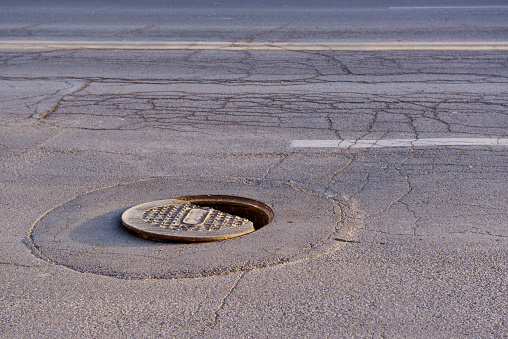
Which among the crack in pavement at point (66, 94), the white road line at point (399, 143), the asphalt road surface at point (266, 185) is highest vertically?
the crack in pavement at point (66, 94)

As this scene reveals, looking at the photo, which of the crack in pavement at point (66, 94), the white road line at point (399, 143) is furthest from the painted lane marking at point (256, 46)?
the white road line at point (399, 143)

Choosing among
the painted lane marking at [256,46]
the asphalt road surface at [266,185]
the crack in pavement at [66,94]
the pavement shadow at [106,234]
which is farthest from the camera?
the painted lane marking at [256,46]

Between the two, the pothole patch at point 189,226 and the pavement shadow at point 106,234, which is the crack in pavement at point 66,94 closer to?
the pothole patch at point 189,226

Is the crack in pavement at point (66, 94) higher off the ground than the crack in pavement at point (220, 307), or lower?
higher

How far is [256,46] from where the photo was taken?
41.7 feet

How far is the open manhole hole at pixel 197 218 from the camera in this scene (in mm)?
3947

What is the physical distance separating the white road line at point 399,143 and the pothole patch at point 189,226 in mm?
1376

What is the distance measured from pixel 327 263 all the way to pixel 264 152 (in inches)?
104

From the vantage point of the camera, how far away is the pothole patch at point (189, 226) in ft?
11.8

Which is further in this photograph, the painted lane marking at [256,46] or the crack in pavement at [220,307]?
the painted lane marking at [256,46]

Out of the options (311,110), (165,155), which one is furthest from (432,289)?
(311,110)

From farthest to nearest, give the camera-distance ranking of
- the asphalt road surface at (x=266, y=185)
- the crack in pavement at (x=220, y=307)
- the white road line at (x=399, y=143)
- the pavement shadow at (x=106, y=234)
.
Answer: the white road line at (x=399, y=143) < the pavement shadow at (x=106, y=234) < the asphalt road surface at (x=266, y=185) < the crack in pavement at (x=220, y=307)

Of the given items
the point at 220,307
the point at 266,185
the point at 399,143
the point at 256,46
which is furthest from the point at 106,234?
the point at 256,46

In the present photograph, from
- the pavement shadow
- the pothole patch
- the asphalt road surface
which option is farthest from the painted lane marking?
the pavement shadow
